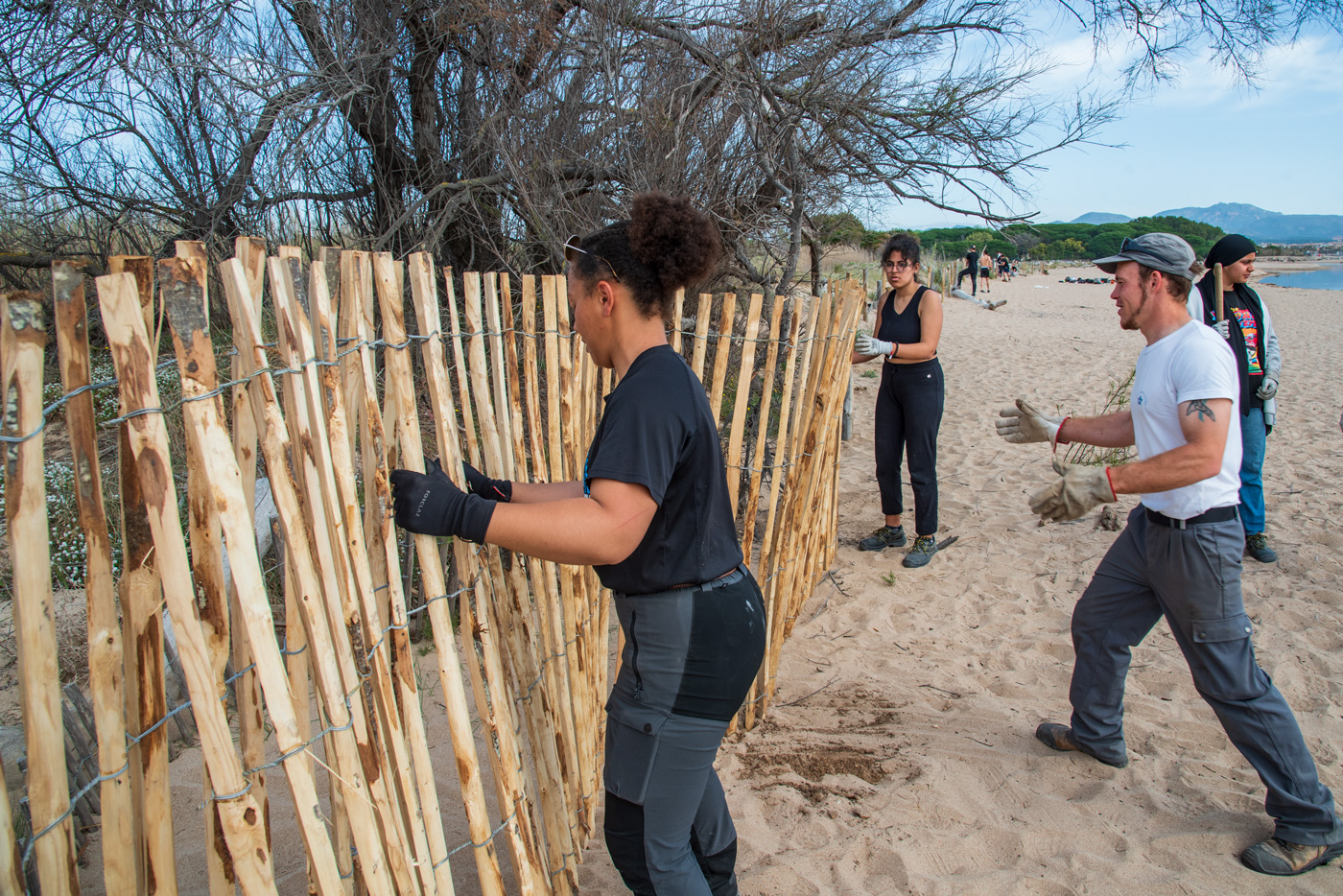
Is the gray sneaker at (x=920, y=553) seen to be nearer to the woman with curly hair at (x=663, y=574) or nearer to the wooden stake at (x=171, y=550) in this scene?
the woman with curly hair at (x=663, y=574)

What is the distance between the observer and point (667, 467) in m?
1.38

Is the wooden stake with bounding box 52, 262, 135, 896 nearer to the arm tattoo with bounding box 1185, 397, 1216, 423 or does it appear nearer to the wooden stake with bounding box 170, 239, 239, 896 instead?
the wooden stake with bounding box 170, 239, 239, 896

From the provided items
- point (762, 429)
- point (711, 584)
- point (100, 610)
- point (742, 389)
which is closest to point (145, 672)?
point (100, 610)

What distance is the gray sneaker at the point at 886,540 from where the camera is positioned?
4.70 meters

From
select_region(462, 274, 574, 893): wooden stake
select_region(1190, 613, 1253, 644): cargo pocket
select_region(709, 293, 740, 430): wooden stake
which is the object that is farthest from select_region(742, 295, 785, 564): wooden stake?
select_region(1190, 613, 1253, 644): cargo pocket

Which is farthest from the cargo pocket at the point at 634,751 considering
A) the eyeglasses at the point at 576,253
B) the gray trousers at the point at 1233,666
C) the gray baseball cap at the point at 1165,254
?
the gray baseball cap at the point at 1165,254

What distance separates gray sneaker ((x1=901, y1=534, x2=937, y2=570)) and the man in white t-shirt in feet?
6.79

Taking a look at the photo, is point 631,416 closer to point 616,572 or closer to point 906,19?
point 616,572

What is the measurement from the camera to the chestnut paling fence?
1.03m

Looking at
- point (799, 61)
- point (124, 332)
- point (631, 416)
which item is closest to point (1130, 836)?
point (631, 416)

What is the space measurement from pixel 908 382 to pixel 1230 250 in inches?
67.0

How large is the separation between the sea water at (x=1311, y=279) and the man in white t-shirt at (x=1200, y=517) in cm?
4297

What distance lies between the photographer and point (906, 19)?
6.41 meters

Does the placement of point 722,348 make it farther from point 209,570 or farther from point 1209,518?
point 209,570
